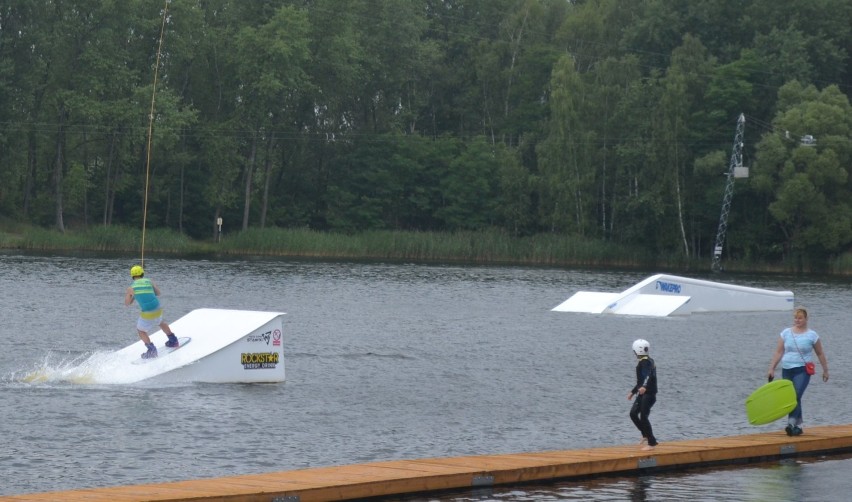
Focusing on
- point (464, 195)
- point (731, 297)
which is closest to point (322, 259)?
point (464, 195)

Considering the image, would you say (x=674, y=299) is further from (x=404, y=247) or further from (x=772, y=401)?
(x=404, y=247)

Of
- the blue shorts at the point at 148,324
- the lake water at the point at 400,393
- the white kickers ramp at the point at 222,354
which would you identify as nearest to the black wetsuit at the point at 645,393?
the lake water at the point at 400,393

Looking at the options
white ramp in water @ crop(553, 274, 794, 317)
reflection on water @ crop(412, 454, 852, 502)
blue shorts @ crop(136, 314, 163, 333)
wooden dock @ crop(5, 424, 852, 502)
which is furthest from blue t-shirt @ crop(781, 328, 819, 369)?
white ramp in water @ crop(553, 274, 794, 317)

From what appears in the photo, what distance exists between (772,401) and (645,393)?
2607 millimetres

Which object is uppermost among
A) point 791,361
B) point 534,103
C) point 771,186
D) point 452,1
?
point 452,1

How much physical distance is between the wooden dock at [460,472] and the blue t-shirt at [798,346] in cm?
116

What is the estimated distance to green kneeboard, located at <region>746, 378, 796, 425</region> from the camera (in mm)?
20281

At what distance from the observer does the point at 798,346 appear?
65.5 feet

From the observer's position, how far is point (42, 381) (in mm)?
27141

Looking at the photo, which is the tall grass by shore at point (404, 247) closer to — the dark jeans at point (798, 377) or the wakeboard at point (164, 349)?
the wakeboard at point (164, 349)

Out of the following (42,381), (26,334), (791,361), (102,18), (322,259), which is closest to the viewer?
(791,361)

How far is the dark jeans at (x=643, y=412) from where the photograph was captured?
19.0 m

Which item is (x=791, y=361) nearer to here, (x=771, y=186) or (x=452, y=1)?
(x=771, y=186)

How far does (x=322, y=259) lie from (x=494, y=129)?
29370 millimetres
